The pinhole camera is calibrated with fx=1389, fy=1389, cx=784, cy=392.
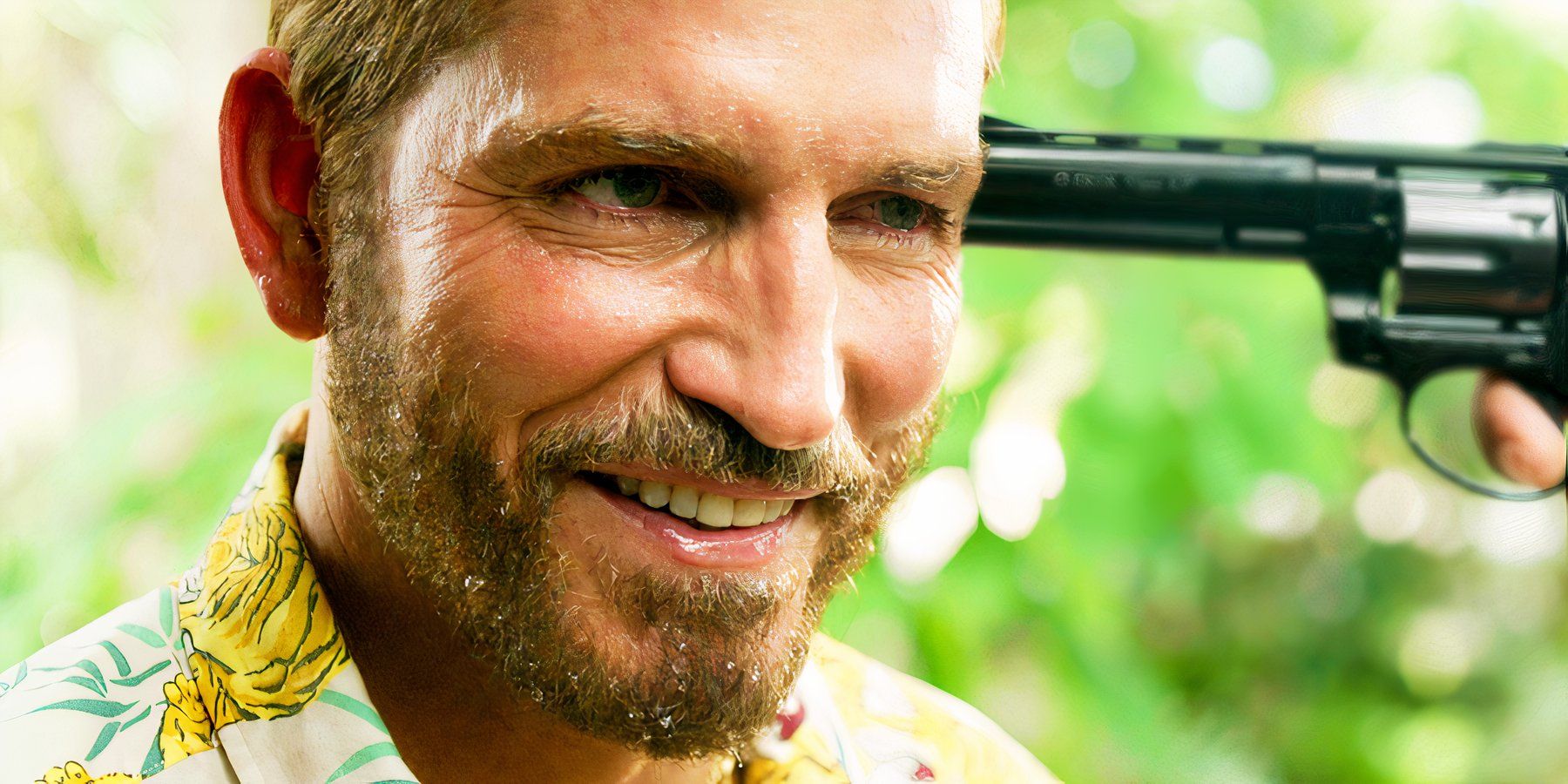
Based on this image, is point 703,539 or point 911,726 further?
point 911,726

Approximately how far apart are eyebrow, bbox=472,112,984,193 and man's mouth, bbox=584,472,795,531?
0.22 m

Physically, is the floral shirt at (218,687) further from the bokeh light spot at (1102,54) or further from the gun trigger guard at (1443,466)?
the bokeh light spot at (1102,54)

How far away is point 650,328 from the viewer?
3.05 feet

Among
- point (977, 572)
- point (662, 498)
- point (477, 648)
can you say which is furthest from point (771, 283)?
point (977, 572)

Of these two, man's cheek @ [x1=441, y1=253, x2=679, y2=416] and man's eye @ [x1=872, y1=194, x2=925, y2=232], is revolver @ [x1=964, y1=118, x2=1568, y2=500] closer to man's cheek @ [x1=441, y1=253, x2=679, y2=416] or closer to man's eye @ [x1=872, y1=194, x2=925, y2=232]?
man's eye @ [x1=872, y1=194, x2=925, y2=232]

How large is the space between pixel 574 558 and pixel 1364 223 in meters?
1.13

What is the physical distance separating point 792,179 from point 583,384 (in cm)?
20

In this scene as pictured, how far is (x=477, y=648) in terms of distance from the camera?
104 centimetres

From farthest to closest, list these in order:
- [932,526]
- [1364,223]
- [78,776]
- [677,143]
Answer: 1. [932,526]
2. [1364,223]
3. [78,776]
4. [677,143]

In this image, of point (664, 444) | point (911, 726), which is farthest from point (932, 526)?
point (664, 444)

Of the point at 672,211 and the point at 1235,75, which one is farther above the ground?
the point at 1235,75

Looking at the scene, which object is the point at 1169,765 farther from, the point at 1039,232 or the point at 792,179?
the point at 792,179

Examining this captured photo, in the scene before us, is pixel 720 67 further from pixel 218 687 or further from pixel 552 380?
pixel 218 687

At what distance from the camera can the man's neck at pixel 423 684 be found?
1.11 metres
